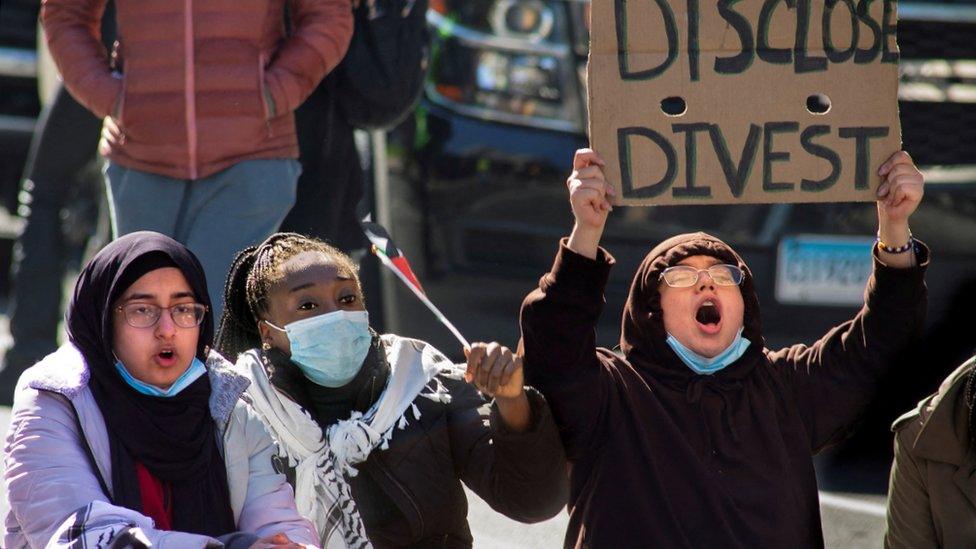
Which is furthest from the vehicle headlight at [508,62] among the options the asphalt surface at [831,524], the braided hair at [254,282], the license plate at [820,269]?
the braided hair at [254,282]

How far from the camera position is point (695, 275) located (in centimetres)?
377

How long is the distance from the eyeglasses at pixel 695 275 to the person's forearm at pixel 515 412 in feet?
1.41

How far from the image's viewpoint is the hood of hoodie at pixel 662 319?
148 inches

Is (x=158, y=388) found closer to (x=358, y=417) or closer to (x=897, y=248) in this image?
(x=358, y=417)

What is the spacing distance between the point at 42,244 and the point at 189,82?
5.61 ft

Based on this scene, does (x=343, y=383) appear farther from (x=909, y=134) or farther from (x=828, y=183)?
(x=909, y=134)

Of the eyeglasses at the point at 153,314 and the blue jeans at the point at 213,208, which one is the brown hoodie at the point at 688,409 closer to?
the eyeglasses at the point at 153,314

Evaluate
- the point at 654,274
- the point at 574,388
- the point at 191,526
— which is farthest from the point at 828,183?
the point at 191,526

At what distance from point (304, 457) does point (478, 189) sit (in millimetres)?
2432

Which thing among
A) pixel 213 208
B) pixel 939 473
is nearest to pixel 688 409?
pixel 939 473

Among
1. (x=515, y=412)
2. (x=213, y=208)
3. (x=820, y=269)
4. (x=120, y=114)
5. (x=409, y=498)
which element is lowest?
(x=820, y=269)

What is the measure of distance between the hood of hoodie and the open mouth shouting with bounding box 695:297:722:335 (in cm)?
8

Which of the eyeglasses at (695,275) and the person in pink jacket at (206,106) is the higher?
the person in pink jacket at (206,106)

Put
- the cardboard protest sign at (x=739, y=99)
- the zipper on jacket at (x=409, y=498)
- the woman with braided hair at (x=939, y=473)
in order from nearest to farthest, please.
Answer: the woman with braided hair at (x=939, y=473) → the cardboard protest sign at (x=739, y=99) → the zipper on jacket at (x=409, y=498)
